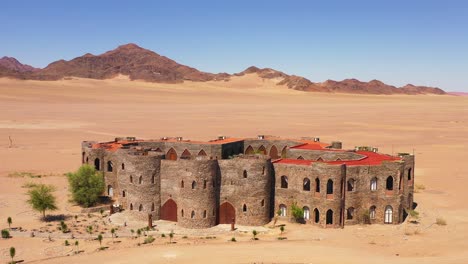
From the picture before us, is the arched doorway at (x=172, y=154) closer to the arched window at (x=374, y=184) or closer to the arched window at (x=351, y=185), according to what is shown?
the arched window at (x=351, y=185)

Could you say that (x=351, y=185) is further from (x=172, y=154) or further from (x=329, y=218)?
(x=172, y=154)

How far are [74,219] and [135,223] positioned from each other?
21.8 feet

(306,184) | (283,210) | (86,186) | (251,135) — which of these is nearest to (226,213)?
(283,210)

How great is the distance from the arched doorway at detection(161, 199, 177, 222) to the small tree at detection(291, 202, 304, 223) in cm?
1175

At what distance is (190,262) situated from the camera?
114 feet

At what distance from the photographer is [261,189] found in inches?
1832

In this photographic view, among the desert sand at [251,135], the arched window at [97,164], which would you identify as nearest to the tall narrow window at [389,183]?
the desert sand at [251,135]

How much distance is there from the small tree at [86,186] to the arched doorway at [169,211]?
9377mm

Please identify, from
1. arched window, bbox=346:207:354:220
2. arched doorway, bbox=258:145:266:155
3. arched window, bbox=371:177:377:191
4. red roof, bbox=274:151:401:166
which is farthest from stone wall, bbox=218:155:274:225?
arched doorway, bbox=258:145:266:155

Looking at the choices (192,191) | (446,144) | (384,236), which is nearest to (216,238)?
(192,191)

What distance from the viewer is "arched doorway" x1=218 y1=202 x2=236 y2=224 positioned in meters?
47.0

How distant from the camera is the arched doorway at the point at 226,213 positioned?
47.0 meters

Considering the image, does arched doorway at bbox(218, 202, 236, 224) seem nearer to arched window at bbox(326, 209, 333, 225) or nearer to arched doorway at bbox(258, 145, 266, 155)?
arched window at bbox(326, 209, 333, 225)

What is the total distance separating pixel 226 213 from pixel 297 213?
6977 millimetres
